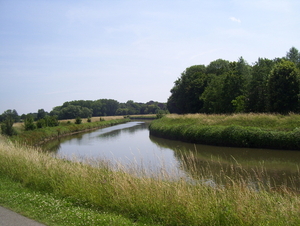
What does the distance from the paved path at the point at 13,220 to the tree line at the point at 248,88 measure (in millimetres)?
26885

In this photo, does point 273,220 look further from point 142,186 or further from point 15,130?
point 15,130

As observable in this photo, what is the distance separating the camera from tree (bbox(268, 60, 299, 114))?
26.6m

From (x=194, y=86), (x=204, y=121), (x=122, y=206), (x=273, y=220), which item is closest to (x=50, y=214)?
(x=122, y=206)

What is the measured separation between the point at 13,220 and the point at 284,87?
1095 inches

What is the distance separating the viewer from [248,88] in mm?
33562

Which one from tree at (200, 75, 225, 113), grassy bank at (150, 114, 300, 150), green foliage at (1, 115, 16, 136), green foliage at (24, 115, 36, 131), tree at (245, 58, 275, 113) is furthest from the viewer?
tree at (200, 75, 225, 113)

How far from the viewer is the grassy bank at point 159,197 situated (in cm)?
488

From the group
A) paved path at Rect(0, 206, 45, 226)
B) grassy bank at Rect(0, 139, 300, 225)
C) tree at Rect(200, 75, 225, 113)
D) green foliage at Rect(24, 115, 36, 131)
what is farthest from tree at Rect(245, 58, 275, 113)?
paved path at Rect(0, 206, 45, 226)

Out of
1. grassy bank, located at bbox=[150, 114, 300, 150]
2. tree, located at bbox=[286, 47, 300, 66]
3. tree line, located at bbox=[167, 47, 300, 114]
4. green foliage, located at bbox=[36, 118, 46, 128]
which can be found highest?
tree, located at bbox=[286, 47, 300, 66]

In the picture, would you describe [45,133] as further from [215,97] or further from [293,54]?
[293,54]

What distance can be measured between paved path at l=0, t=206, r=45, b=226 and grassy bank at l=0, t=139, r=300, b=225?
0.38m

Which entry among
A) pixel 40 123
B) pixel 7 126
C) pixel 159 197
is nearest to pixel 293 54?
pixel 40 123

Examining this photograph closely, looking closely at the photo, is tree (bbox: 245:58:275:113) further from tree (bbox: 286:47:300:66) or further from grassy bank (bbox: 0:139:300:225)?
tree (bbox: 286:47:300:66)

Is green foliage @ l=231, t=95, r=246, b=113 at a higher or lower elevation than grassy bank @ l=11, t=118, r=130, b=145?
higher
